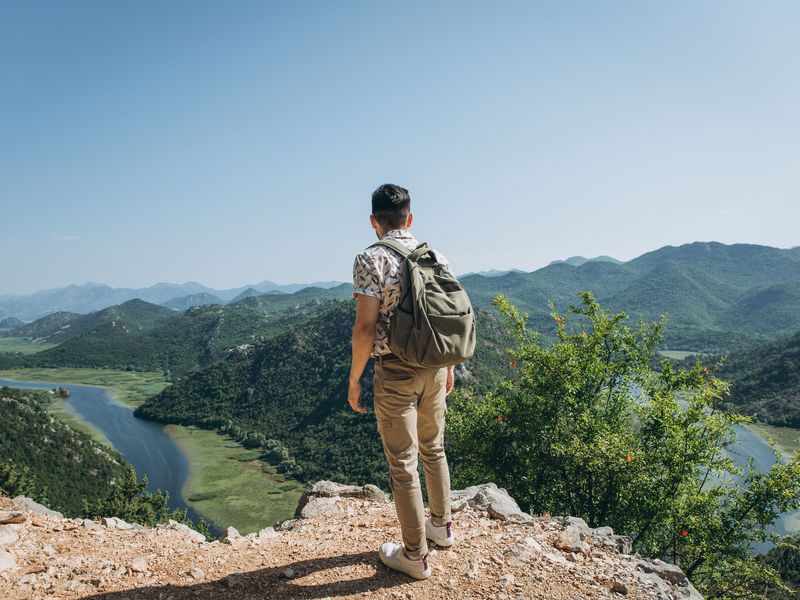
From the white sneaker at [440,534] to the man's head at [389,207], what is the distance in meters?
3.12

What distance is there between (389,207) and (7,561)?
17.5 feet

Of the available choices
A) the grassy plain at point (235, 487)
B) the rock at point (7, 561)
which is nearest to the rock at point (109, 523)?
the rock at point (7, 561)

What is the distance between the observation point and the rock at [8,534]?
501 centimetres

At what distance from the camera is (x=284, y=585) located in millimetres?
4176

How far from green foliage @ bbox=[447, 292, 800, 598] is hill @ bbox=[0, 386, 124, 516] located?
6017 cm

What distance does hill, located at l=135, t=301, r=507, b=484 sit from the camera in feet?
278


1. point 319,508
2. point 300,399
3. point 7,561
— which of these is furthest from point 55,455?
point 7,561

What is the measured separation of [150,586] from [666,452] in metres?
11.1

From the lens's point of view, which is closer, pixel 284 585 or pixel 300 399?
pixel 284 585

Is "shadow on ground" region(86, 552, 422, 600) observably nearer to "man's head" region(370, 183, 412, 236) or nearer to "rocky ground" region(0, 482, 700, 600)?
"rocky ground" region(0, 482, 700, 600)

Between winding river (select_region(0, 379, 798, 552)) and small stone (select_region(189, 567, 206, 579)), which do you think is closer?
small stone (select_region(189, 567, 206, 579))

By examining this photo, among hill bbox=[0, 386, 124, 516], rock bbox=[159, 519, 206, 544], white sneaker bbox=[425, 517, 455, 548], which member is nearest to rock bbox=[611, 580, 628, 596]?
white sneaker bbox=[425, 517, 455, 548]

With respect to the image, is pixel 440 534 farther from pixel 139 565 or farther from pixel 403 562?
pixel 139 565

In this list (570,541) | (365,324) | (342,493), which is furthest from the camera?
(342,493)
